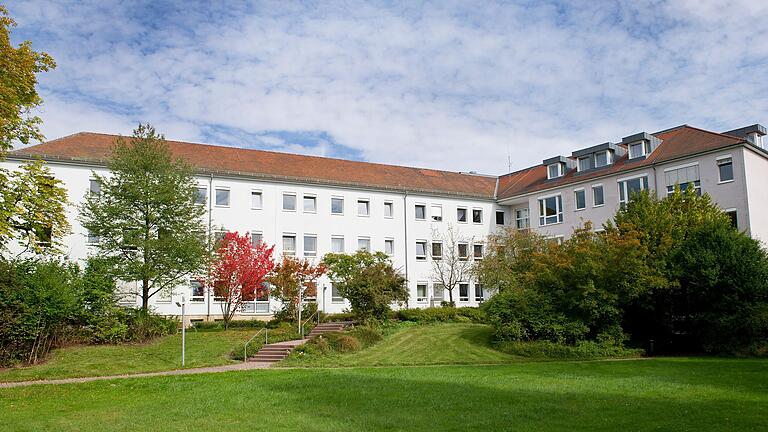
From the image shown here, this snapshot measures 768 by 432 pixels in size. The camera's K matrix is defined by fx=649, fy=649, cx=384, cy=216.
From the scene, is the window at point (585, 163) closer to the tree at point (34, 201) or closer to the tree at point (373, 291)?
the tree at point (373, 291)

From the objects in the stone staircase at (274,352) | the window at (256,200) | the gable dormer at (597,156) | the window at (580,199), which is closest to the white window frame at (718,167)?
the gable dormer at (597,156)

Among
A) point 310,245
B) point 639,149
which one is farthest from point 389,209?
point 639,149

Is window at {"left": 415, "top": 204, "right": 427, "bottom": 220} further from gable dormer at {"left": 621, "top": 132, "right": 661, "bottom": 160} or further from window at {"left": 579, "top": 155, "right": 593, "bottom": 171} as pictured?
gable dormer at {"left": 621, "top": 132, "right": 661, "bottom": 160}

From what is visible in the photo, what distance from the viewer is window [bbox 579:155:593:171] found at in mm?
45384

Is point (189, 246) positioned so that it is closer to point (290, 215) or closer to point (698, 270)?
point (290, 215)

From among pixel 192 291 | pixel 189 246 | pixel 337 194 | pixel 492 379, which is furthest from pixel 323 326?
pixel 492 379

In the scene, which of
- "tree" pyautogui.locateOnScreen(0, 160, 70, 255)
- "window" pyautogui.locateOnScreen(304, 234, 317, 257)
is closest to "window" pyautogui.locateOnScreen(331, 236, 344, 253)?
"window" pyautogui.locateOnScreen(304, 234, 317, 257)

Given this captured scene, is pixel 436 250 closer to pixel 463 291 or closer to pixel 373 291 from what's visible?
pixel 463 291

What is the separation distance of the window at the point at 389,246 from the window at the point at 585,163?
47.5 ft

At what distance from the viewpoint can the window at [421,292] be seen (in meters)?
48.2

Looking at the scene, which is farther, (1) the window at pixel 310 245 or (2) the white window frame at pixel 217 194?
(1) the window at pixel 310 245

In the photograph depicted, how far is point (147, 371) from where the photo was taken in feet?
74.1

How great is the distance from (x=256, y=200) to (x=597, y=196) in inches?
902

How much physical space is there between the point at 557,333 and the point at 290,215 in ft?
74.9
